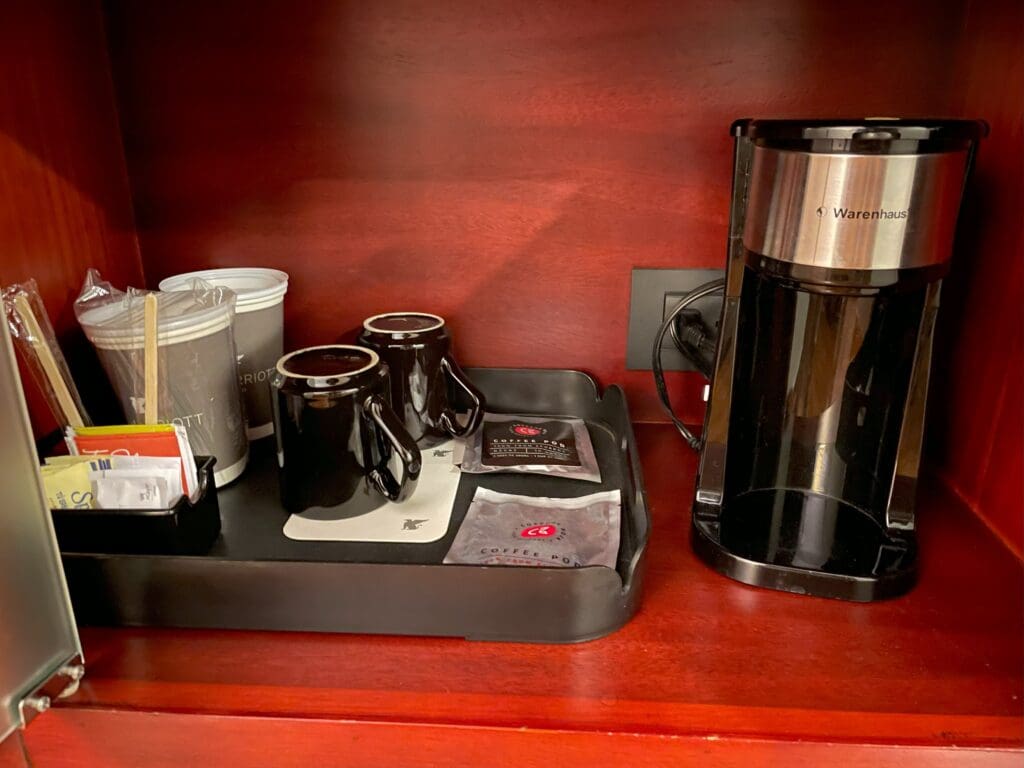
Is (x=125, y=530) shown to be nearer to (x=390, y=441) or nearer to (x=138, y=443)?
(x=138, y=443)

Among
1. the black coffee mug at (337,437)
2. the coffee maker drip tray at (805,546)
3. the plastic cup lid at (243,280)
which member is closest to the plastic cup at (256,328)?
the plastic cup lid at (243,280)

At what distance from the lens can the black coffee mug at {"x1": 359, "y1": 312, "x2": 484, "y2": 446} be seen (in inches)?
28.5

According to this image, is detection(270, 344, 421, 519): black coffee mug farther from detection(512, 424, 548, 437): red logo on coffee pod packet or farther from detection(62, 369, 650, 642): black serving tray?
detection(512, 424, 548, 437): red logo on coffee pod packet

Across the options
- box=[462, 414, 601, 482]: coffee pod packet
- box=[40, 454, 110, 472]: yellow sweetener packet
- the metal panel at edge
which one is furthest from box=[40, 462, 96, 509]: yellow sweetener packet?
box=[462, 414, 601, 482]: coffee pod packet

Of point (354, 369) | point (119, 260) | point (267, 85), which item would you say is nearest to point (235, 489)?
point (354, 369)

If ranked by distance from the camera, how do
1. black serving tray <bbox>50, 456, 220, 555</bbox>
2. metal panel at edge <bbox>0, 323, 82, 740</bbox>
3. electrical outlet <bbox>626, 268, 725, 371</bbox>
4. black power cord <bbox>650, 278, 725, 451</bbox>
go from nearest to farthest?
metal panel at edge <bbox>0, 323, 82, 740</bbox>, black serving tray <bbox>50, 456, 220, 555</bbox>, black power cord <bbox>650, 278, 725, 451</bbox>, electrical outlet <bbox>626, 268, 725, 371</bbox>

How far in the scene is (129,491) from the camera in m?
0.57

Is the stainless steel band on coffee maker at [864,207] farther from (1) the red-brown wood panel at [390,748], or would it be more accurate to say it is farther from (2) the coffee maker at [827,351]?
(1) the red-brown wood panel at [390,748]

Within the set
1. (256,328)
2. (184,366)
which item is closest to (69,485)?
(184,366)

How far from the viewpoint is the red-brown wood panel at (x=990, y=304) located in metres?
0.62

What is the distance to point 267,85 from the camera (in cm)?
78

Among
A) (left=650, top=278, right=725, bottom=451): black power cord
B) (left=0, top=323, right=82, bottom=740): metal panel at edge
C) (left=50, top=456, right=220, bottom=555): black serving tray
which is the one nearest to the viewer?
(left=0, top=323, right=82, bottom=740): metal panel at edge

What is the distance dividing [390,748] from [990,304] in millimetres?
609

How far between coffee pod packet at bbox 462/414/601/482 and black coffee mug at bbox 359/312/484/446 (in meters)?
0.03
